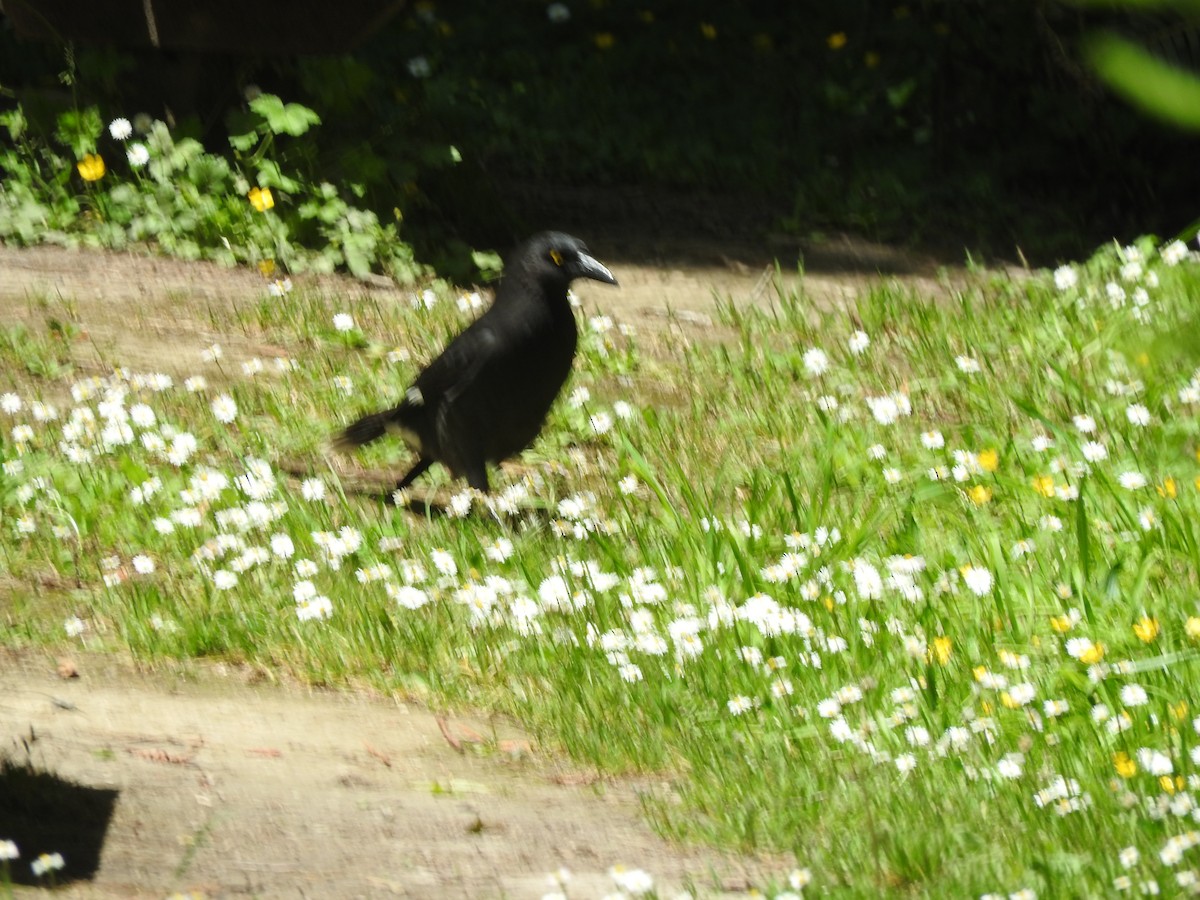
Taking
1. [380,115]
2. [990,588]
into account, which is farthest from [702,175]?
[990,588]

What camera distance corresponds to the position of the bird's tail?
5.04 m

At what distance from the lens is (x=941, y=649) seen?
345 centimetres

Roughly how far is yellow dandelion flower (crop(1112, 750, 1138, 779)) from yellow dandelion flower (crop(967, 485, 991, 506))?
5.29 feet

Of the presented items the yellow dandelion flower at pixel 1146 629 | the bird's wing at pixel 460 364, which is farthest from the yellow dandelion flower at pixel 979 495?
the bird's wing at pixel 460 364

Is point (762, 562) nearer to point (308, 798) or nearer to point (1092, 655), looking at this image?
point (1092, 655)

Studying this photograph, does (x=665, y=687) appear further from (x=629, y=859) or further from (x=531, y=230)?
(x=531, y=230)

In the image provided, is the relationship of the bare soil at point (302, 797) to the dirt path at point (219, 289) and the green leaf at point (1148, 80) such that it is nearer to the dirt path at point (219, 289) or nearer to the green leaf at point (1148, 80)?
the green leaf at point (1148, 80)

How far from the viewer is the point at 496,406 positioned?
4.80 metres

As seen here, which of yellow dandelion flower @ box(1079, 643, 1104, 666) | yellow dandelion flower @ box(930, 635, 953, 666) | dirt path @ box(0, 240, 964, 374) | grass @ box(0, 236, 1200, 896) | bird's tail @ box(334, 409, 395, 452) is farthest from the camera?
dirt path @ box(0, 240, 964, 374)

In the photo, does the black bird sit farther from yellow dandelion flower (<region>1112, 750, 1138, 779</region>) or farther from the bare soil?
yellow dandelion flower (<region>1112, 750, 1138, 779</region>)

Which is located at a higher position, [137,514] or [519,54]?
[519,54]

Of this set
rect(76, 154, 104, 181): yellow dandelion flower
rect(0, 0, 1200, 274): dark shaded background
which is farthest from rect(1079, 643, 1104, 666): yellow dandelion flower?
rect(76, 154, 104, 181): yellow dandelion flower

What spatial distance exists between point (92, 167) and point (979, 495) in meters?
3.95

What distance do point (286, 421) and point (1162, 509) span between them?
8.89ft
